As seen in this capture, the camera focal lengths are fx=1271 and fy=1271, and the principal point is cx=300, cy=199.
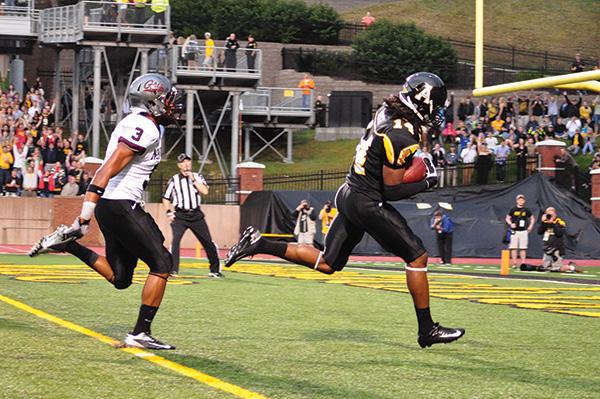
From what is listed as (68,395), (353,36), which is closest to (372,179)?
(68,395)

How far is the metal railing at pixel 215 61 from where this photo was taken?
36938 millimetres

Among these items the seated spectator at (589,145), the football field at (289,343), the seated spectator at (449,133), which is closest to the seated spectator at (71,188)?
the seated spectator at (449,133)

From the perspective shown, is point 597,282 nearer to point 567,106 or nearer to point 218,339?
point 218,339

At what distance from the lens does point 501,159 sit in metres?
32.8

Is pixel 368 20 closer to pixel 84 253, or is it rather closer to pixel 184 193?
pixel 184 193

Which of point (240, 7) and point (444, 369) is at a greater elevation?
point (240, 7)

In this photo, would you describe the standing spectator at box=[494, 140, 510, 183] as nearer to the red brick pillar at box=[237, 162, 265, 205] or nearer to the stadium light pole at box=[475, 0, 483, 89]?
the red brick pillar at box=[237, 162, 265, 205]

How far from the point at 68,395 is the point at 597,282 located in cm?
1435

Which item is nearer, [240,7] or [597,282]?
[597,282]

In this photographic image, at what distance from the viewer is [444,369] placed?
8141 mm

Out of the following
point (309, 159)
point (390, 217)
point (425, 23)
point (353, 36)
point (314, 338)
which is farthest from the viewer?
point (425, 23)

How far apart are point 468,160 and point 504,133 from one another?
337 centimetres


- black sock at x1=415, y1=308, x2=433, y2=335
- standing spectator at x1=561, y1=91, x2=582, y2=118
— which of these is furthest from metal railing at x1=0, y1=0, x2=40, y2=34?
black sock at x1=415, y1=308, x2=433, y2=335

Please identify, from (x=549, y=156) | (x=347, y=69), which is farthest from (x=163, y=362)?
(x=347, y=69)
